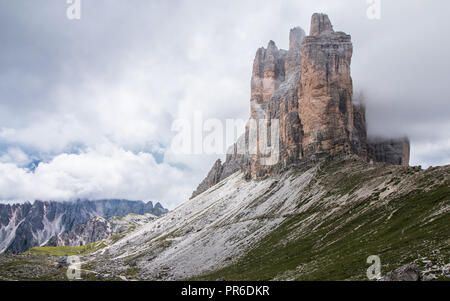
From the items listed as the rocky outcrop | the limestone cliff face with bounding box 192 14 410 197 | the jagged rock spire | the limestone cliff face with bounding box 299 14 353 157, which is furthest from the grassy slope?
the jagged rock spire

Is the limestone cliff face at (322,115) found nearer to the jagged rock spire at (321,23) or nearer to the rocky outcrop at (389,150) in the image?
the rocky outcrop at (389,150)

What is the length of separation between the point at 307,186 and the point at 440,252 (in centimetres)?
7928

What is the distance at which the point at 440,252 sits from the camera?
33312 mm

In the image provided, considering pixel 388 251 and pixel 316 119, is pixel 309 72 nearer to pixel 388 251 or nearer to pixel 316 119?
pixel 316 119

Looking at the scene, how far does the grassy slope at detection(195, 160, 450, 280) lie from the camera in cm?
4044

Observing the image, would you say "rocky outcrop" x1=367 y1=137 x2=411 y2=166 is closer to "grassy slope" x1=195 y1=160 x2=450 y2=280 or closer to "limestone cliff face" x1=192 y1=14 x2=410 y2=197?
"limestone cliff face" x1=192 y1=14 x2=410 y2=197

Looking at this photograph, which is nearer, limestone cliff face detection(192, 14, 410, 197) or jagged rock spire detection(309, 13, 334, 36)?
limestone cliff face detection(192, 14, 410, 197)

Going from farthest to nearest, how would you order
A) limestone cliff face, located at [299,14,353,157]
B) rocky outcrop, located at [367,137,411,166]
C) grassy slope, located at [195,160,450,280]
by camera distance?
rocky outcrop, located at [367,137,411,166]
limestone cliff face, located at [299,14,353,157]
grassy slope, located at [195,160,450,280]

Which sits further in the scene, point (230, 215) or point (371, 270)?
point (230, 215)

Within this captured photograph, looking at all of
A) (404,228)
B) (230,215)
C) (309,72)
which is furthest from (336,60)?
(404,228)

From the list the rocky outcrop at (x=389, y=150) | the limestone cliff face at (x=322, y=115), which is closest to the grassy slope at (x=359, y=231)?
the limestone cliff face at (x=322, y=115)

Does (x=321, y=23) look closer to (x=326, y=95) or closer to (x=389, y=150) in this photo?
(x=326, y=95)

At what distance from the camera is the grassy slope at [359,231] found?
4044 cm

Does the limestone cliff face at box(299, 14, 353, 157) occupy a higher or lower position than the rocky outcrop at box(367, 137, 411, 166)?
higher
